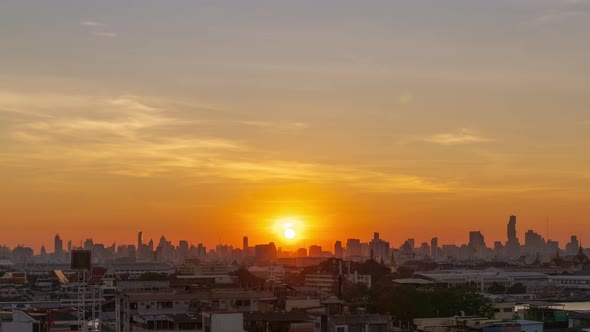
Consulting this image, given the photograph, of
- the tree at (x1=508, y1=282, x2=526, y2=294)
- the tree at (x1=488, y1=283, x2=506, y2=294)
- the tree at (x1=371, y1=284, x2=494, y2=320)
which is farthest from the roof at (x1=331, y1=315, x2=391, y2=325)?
the tree at (x1=508, y1=282, x2=526, y2=294)

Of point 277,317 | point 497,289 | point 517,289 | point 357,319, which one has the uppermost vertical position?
point 357,319

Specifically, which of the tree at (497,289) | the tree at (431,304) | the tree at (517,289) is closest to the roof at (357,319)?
the tree at (431,304)

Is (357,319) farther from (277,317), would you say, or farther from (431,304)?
(431,304)

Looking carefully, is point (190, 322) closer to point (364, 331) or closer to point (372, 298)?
point (364, 331)

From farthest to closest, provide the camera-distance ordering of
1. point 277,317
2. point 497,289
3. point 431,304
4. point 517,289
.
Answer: point 517,289
point 497,289
point 431,304
point 277,317

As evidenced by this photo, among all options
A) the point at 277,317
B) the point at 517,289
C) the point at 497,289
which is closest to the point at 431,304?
the point at 277,317

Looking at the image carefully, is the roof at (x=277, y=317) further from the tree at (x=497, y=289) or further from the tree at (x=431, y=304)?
the tree at (x=497, y=289)

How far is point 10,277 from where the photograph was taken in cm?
11275

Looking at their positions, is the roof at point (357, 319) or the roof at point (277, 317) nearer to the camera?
the roof at point (357, 319)

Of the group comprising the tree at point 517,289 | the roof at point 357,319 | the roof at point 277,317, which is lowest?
the tree at point 517,289

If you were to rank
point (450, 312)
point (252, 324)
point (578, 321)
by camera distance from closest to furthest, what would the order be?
1. point (252, 324)
2. point (578, 321)
3. point (450, 312)

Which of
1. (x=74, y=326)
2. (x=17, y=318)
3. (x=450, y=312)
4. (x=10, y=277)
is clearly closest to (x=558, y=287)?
(x=10, y=277)

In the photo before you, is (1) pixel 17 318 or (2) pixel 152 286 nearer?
(1) pixel 17 318

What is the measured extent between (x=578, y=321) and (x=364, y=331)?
42.3ft
